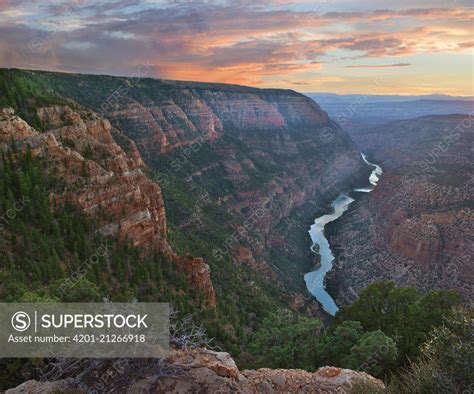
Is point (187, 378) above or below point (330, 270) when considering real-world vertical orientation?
above

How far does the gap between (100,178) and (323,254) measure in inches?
2705

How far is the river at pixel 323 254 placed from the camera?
7038 centimetres

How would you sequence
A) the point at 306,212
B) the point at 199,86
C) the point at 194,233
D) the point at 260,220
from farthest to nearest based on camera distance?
the point at 199,86
the point at 306,212
the point at 260,220
the point at 194,233

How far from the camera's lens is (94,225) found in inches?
1249

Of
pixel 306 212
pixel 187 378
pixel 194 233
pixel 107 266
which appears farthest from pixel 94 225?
pixel 306 212

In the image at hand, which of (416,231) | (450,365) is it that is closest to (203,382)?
(450,365)

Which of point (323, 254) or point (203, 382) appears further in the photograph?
point (323, 254)

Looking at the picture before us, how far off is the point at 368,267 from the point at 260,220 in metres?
27.6

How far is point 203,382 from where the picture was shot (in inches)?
406

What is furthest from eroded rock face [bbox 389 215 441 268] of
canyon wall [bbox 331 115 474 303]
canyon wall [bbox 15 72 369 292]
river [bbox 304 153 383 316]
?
canyon wall [bbox 15 72 369 292]

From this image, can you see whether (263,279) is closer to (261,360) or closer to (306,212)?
(261,360)

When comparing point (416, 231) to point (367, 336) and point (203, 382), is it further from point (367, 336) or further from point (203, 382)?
point (203, 382)

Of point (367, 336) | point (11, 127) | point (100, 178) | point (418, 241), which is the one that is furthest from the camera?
point (418, 241)

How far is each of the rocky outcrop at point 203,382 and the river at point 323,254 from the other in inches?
2140
